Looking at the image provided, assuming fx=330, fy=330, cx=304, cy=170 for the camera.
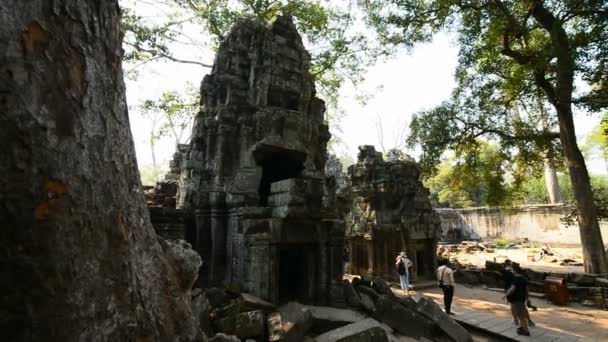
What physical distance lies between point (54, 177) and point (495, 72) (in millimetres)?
13518

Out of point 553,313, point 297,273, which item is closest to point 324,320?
point 297,273

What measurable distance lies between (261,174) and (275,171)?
4.70ft

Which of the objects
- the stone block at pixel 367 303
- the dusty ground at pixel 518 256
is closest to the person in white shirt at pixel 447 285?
the stone block at pixel 367 303

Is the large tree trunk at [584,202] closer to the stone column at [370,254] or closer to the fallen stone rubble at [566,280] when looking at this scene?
the fallen stone rubble at [566,280]

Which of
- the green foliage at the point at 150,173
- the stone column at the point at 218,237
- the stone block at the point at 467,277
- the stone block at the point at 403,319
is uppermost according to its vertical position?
the green foliage at the point at 150,173

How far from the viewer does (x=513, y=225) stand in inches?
1001

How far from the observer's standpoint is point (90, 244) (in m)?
1.31

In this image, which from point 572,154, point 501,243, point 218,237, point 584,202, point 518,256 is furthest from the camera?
point 501,243

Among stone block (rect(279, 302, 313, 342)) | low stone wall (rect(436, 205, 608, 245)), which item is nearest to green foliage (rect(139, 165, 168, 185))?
low stone wall (rect(436, 205, 608, 245))

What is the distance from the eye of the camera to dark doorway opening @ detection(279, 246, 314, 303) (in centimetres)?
657

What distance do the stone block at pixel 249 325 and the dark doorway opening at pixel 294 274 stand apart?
1910mm

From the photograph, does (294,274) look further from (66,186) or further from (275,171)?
(66,186)

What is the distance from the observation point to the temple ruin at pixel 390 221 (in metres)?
12.2

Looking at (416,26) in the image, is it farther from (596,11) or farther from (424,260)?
(424,260)
